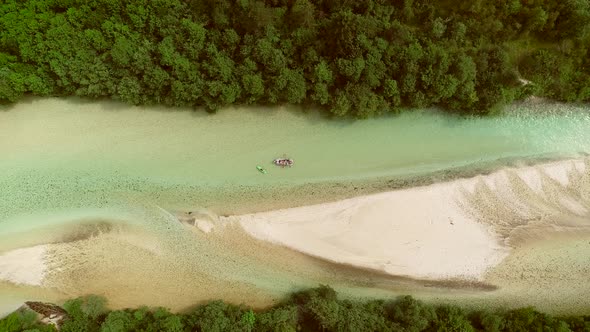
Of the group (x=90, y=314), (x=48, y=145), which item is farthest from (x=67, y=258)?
(x=48, y=145)

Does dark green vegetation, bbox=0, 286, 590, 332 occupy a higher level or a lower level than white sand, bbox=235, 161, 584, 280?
lower

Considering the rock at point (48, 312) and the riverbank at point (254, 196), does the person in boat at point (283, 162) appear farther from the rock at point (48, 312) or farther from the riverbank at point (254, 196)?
the rock at point (48, 312)

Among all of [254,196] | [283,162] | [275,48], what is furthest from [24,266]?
[275,48]

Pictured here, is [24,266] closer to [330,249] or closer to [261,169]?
[261,169]

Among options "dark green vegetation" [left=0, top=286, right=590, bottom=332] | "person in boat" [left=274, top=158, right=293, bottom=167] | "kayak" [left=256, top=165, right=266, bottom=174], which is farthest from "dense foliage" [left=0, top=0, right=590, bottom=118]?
"dark green vegetation" [left=0, top=286, right=590, bottom=332]

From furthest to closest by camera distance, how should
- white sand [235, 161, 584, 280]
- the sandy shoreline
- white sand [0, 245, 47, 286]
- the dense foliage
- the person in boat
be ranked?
the person in boat → white sand [235, 161, 584, 280] → the sandy shoreline → white sand [0, 245, 47, 286] → the dense foliage

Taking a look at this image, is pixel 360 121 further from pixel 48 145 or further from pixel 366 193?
pixel 48 145

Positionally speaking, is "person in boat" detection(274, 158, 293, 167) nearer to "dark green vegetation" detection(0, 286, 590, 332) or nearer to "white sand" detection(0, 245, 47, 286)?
"dark green vegetation" detection(0, 286, 590, 332)
